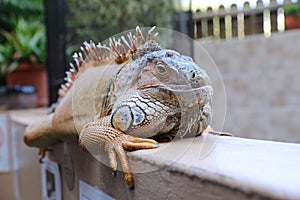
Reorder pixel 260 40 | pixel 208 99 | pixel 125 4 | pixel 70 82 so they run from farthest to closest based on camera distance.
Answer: pixel 260 40
pixel 125 4
pixel 70 82
pixel 208 99

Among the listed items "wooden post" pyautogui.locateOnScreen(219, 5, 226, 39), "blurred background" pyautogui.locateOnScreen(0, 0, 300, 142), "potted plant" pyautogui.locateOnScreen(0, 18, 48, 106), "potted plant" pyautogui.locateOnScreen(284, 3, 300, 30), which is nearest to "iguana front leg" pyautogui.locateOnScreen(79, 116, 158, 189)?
"blurred background" pyautogui.locateOnScreen(0, 0, 300, 142)

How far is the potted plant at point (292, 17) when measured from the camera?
1.84 meters

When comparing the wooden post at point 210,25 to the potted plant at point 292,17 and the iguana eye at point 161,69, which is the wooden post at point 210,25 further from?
the iguana eye at point 161,69

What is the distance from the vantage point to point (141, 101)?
0.46m

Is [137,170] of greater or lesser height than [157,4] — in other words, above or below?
below

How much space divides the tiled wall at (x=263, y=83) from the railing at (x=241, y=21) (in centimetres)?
5

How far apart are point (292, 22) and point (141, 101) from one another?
1.67 metres

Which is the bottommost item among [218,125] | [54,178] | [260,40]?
[54,178]

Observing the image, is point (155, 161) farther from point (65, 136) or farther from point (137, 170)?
point (65, 136)

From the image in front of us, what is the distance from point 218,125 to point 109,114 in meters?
0.14

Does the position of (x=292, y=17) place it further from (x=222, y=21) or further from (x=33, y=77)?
(x=33, y=77)

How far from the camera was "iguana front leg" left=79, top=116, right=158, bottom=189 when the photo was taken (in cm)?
44

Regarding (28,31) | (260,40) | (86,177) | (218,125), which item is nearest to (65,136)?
(86,177)

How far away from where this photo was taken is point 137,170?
43 centimetres
